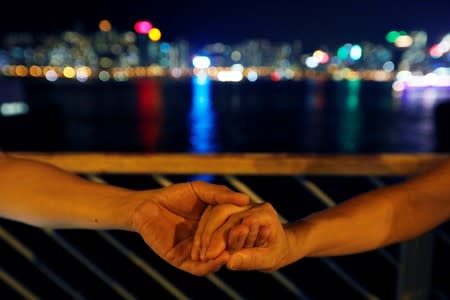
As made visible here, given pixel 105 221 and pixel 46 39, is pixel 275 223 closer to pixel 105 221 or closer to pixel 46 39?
pixel 105 221

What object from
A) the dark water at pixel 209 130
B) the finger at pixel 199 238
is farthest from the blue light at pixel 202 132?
the finger at pixel 199 238

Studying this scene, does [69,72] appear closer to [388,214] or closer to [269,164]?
[269,164]

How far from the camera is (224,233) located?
1.08 m

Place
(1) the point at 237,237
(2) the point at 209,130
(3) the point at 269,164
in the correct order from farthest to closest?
(2) the point at 209,130, (3) the point at 269,164, (1) the point at 237,237

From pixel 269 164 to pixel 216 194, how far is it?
103cm

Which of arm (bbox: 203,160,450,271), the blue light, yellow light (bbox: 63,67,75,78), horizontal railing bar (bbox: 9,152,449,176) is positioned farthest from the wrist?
yellow light (bbox: 63,67,75,78)

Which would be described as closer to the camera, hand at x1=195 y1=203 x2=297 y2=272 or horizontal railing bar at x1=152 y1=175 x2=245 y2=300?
hand at x1=195 y1=203 x2=297 y2=272

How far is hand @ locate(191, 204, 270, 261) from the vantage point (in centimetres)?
106

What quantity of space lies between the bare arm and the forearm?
62 cm

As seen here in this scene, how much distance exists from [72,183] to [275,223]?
2.17 ft

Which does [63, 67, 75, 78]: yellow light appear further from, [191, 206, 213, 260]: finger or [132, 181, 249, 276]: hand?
[191, 206, 213, 260]: finger

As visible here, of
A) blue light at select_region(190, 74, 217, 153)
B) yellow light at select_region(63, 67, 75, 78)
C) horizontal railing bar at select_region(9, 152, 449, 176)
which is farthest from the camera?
yellow light at select_region(63, 67, 75, 78)

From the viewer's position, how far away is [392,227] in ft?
4.98

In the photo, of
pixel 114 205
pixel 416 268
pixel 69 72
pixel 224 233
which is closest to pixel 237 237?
pixel 224 233
